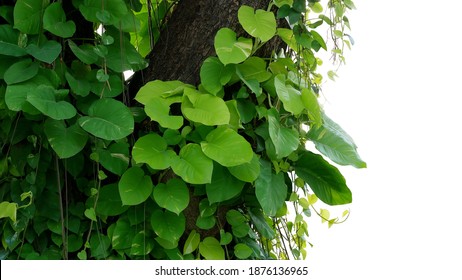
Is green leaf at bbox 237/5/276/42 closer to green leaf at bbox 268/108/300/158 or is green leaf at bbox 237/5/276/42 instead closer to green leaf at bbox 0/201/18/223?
green leaf at bbox 268/108/300/158

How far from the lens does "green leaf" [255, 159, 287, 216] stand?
1.09 metres

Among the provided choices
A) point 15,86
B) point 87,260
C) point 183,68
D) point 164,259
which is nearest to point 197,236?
point 164,259

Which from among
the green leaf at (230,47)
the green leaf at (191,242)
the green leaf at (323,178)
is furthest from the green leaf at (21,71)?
the green leaf at (323,178)

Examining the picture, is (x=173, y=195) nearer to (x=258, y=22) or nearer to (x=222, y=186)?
(x=222, y=186)

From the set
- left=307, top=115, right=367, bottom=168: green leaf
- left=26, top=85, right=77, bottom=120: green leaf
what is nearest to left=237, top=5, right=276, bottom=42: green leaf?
left=307, top=115, right=367, bottom=168: green leaf

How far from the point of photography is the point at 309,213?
127 cm

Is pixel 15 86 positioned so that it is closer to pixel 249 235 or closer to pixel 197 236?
pixel 197 236

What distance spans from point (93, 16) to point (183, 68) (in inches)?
8.0

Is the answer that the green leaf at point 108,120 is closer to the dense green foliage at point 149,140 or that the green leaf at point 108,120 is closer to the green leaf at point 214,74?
the dense green foliage at point 149,140

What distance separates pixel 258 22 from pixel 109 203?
459 millimetres

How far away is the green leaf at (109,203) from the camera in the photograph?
115cm

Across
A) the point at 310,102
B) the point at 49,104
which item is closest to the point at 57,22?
the point at 49,104

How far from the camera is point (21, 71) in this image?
41.3 inches

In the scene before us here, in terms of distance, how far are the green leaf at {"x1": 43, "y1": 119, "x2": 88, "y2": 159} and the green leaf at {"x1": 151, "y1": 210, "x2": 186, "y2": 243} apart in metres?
0.20
